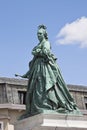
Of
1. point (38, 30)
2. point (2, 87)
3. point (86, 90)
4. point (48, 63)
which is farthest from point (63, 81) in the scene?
point (86, 90)

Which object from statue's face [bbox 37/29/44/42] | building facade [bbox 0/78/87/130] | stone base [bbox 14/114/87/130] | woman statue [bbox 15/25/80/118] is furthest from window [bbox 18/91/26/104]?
stone base [bbox 14/114/87/130]

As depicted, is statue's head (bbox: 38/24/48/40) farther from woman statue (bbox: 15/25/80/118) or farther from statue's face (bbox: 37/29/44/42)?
woman statue (bbox: 15/25/80/118)

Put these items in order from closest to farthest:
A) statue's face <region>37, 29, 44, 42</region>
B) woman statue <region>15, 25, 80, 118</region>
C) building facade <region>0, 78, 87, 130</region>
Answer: woman statue <region>15, 25, 80, 118</region> → statue's face <region>37, 29, 44, 42</region> → building facade <region>0, 78, 87, 130</region>

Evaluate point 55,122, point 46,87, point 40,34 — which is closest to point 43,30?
point 40,34

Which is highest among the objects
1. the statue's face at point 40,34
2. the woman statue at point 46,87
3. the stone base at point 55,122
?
the statue's face at point 40,34

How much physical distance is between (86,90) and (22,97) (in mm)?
6131

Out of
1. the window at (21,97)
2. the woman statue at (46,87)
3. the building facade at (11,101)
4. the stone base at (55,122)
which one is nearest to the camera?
the stone base at (55,122)

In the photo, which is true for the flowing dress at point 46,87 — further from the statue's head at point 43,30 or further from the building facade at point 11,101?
the building facade at point 11,101

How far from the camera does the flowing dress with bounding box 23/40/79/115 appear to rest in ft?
52.7

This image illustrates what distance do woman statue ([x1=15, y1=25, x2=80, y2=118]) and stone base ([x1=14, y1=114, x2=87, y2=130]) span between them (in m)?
0.27

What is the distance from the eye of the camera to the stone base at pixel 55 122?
1532cm

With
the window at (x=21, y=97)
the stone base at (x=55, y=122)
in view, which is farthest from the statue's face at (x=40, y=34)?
the window at (x=21, y=97)

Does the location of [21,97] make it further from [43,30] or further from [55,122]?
[55,122]

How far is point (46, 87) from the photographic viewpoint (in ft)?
53.0
